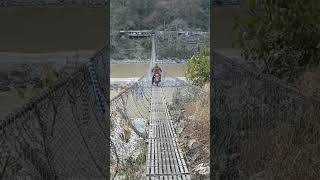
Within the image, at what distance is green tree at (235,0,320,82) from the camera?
1637 mm

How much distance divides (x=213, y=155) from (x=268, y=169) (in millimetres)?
1012

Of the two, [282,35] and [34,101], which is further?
[282,35]

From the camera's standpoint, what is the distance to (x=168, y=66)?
231 inches

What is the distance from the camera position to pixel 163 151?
4.08 m

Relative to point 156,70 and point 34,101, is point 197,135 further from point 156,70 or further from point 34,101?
point 34,101

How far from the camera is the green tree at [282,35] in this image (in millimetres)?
1637

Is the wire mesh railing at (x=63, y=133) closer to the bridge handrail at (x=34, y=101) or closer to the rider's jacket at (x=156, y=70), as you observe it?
the bridge handrail at (x=34, y=101)

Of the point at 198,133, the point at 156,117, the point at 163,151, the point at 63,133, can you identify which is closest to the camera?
the point at 63,133

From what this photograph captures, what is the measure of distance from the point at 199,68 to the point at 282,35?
139 inches

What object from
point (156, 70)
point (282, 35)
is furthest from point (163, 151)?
point (282, 35)

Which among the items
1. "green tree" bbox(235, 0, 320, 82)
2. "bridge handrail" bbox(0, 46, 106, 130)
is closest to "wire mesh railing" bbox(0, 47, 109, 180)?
"bridge handrail" bbox(0, 46, 106, 130)

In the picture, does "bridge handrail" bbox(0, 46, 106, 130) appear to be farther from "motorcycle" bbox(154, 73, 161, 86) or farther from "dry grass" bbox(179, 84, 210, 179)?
"motorcycle" bbox(154, 73, 161, 86)

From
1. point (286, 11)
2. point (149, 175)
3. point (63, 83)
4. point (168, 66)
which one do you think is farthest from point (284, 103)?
point (168, 66)

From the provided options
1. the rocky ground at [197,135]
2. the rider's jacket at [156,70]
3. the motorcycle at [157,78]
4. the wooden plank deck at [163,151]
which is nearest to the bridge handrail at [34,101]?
the wooden plank deck at [163,151]
